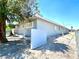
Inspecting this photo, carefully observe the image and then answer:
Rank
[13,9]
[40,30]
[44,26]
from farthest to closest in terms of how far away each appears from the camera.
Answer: [44,26] < [13,9] < [40,30]

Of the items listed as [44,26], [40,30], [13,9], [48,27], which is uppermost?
[13,9]

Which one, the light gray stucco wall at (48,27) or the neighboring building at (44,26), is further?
the light gray stucco wall at (48,27)

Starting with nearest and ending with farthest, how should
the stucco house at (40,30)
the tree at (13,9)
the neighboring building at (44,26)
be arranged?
the stucco house at (40,30), the tree at (13,9), the neighboring building at (44,26)

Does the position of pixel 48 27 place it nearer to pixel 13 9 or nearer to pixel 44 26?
pixel 44 26

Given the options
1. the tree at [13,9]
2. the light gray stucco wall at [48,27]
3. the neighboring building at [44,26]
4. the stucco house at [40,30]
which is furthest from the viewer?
the light gray stucco wall at [48,27]

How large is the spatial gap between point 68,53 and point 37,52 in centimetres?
250

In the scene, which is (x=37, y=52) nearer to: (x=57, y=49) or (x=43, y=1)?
(x=57, y=49)

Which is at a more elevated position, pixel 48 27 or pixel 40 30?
pixel 48 27

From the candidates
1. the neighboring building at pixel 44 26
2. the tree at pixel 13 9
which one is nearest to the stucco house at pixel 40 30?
the neighboring building at pixel 44 26

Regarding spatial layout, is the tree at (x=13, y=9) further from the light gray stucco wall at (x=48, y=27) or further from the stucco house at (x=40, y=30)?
the light gray stucco wall at (x=48, y=27)

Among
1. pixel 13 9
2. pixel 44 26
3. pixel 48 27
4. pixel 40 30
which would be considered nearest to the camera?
pixel 40 30

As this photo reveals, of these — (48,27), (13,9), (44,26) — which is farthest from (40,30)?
(48,27)

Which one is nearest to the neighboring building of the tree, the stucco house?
the stucco house

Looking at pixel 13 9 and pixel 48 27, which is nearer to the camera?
pixel 13 9
